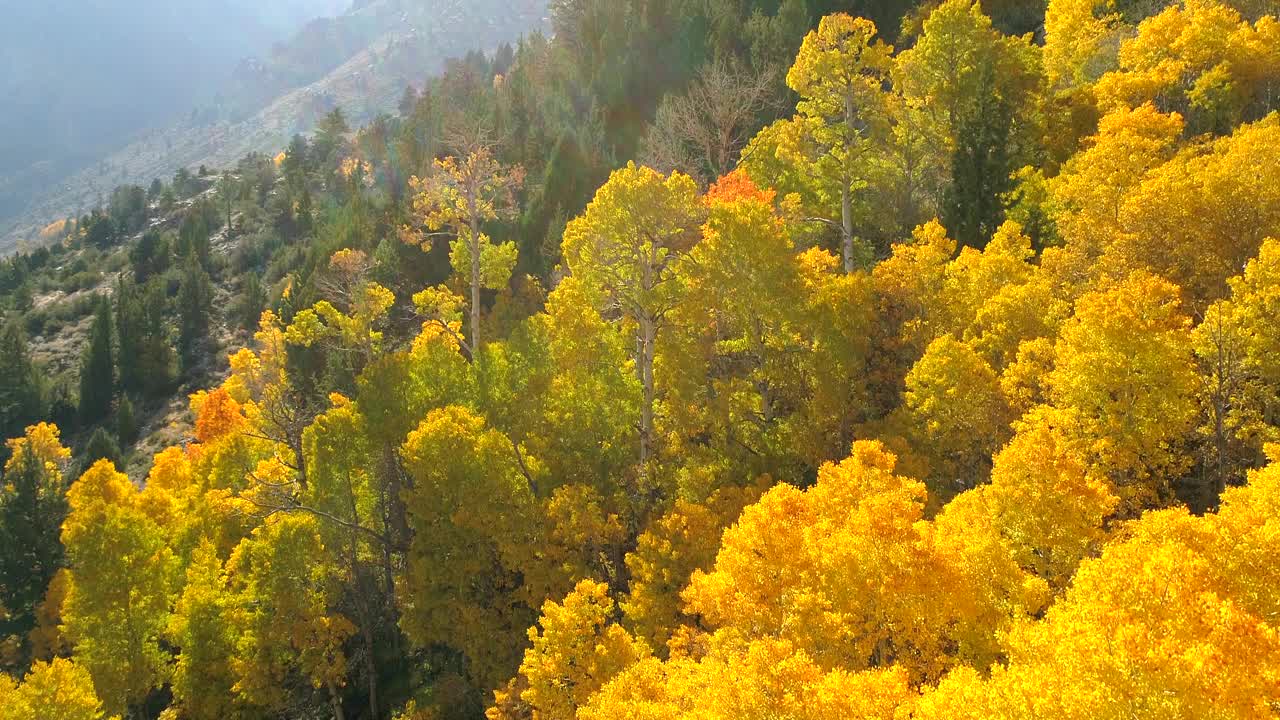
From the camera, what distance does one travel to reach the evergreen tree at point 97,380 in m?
95.3

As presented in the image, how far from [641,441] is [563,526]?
Result: 4300 mm

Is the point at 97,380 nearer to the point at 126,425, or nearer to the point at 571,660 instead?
the point at 126,425

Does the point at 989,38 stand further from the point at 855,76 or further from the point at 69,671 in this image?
the point at 69,671

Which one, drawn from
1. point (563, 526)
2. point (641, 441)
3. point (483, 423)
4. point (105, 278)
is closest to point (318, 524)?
point (483, 423)

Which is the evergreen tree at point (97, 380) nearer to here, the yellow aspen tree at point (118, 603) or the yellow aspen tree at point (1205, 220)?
the yellow aspen tree at point (118, 603)

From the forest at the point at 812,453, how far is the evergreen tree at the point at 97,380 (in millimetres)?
51544

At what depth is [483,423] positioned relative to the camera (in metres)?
27.7

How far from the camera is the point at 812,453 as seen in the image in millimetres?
24594

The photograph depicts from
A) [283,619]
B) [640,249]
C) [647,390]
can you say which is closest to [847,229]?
[640,249]

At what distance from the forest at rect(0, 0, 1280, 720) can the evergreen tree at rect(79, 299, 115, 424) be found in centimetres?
5154

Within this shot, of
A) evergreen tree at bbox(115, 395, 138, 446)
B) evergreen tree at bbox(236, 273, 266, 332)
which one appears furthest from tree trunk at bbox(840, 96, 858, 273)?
evergreen tree at bbox(236, 273, 266, 332)

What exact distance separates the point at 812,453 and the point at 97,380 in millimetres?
105498

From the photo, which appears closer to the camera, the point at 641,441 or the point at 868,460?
the point at 868,460

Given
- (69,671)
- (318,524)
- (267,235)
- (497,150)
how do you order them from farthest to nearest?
(267,235) → (497,150) → (318,524) → (69,671)
